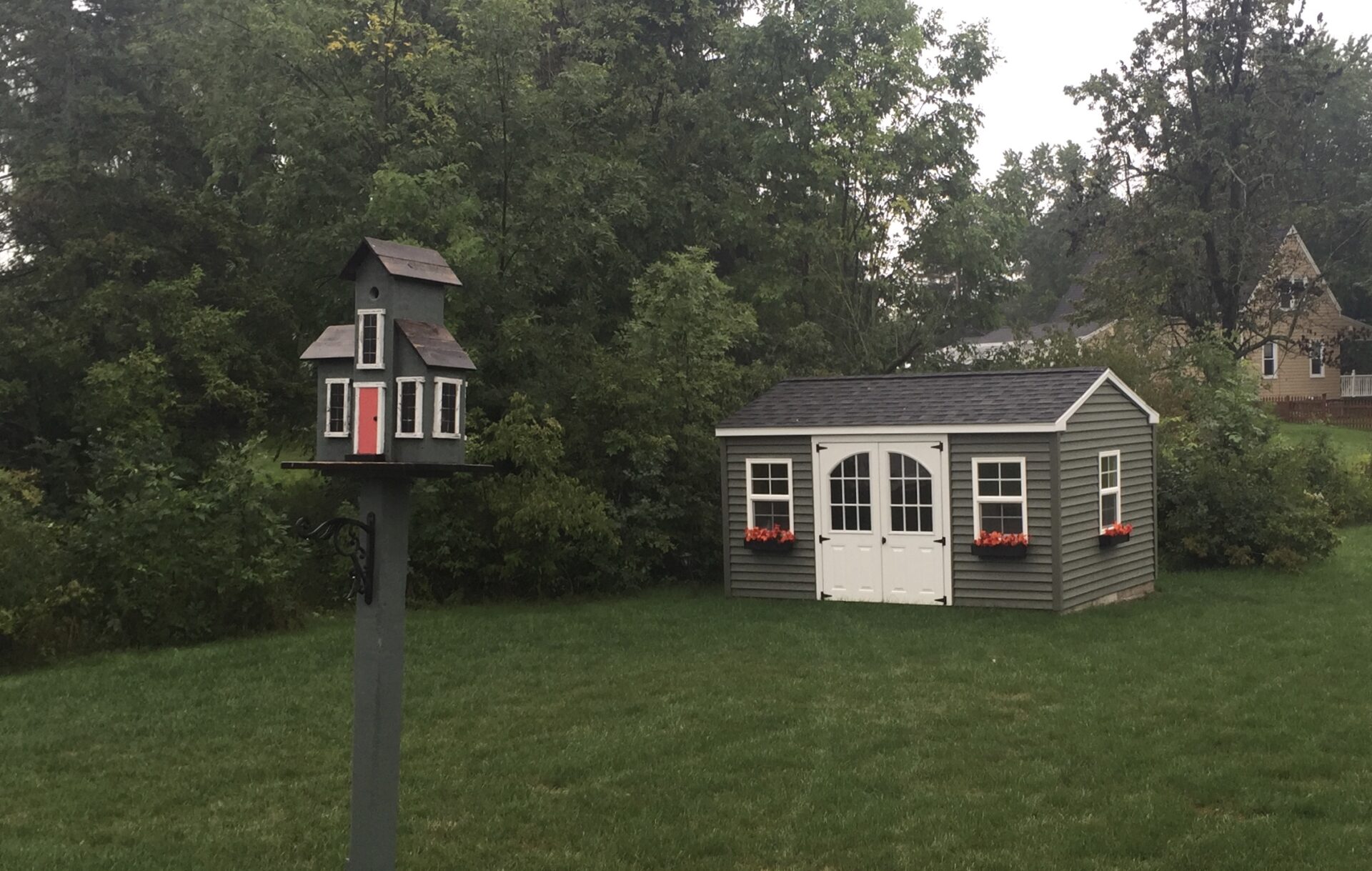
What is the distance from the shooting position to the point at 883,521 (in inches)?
624

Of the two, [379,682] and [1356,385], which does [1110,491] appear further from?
[1356,385]

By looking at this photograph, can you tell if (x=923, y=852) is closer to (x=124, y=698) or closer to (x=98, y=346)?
(x=124, y=698)

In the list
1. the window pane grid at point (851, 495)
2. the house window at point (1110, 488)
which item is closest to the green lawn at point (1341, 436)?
the house window at point (1110, 488)

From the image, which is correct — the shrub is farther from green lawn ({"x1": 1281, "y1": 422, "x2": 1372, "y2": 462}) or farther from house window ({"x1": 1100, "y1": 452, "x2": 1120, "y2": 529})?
green lawn ({"x1": 1281, "y1": 422, "x2": 1372, "y2": 462})

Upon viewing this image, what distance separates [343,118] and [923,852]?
16741 millimetres

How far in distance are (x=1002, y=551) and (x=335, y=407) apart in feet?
34.3

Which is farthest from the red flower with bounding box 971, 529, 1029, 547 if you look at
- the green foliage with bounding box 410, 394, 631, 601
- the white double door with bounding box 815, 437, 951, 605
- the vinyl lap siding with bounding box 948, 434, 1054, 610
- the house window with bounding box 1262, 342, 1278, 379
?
the house window with bounding box 1262, 342, 1278, 379

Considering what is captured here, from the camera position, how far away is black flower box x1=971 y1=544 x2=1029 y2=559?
48.8 ft

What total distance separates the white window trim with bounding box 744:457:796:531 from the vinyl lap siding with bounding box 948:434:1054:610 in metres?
2.10

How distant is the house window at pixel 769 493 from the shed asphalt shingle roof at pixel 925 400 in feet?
1.81

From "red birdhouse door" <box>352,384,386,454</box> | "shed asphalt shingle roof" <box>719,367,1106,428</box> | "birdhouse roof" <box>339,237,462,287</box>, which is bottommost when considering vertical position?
"red birdhouse door" <box>352,384,386,454</box>

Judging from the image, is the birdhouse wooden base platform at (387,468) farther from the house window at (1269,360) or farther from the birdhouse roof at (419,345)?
the house window at (1269,360)

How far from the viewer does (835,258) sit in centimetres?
2811

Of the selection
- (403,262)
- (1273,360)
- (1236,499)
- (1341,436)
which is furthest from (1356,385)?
(403,262)
